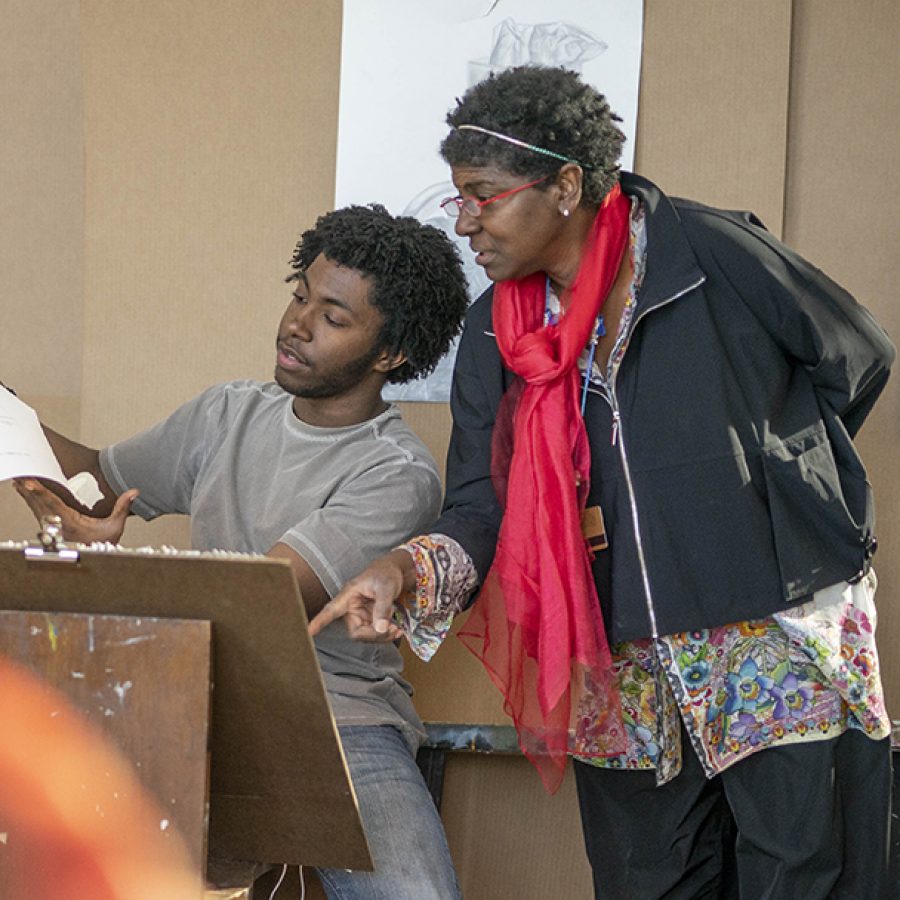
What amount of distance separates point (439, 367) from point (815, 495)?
0.91 m

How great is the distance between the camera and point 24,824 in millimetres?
1270

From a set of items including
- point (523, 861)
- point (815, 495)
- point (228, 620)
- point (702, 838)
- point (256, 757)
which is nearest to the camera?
point (228, 620)

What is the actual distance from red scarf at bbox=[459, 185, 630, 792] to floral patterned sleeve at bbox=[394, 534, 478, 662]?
0.28ft

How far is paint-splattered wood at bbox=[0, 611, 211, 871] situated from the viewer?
1.24 meters

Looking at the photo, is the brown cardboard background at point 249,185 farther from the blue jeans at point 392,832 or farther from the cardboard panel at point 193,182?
the blue jeans at point 392,832

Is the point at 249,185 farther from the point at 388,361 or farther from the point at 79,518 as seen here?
the point at 79,518

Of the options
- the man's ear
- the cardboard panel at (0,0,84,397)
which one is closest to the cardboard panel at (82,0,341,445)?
the cardboard panel at (0,0,84,397)

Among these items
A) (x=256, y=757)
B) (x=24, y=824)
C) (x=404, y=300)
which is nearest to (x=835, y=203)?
(x=404, y=300)

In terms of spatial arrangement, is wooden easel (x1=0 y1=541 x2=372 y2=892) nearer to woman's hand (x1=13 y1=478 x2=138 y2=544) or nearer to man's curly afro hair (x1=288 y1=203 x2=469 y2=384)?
woman's hand (x1=13 y1=478 x2=138 y2=544)

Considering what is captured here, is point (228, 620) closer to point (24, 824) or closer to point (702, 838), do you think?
point (24, 824)

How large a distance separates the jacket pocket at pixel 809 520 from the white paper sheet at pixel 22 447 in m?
0.92

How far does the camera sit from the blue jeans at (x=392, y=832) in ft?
5.31

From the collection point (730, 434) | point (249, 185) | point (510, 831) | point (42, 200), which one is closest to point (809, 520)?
point (730, 434)

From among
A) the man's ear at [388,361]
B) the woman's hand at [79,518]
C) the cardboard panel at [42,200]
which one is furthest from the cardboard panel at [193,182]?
the woman's hand at [79,518]
